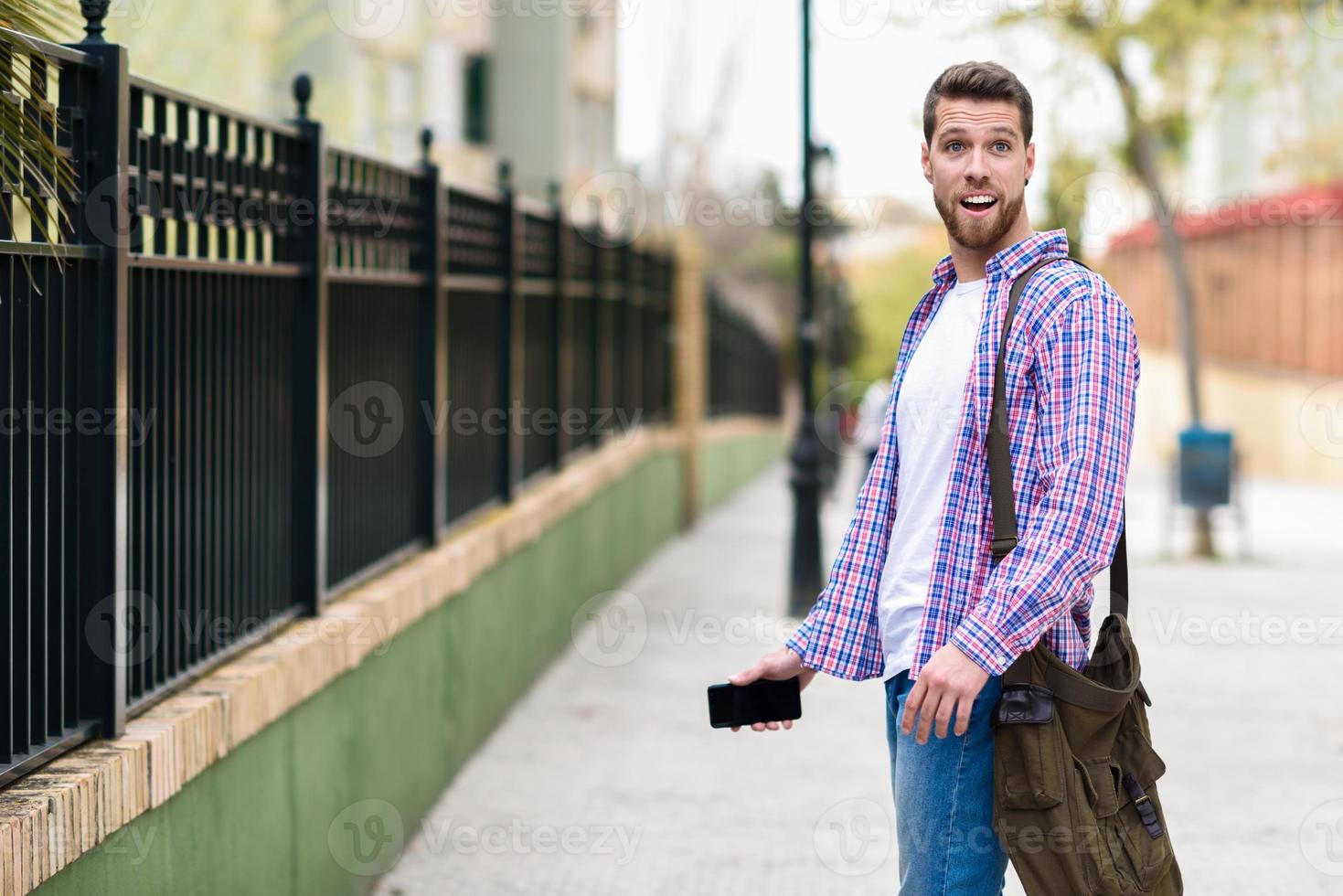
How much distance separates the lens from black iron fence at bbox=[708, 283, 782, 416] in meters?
22.8

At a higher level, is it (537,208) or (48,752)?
(537,208)

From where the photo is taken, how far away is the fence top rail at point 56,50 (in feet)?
10.7

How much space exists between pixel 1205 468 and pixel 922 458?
527 inches

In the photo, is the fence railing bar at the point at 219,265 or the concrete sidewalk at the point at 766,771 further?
the concrete sidewalk at the point at 766,771

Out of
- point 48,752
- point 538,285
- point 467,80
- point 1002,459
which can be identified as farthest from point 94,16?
point 467,80

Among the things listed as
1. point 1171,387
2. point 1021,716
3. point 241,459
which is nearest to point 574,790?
point 241,459

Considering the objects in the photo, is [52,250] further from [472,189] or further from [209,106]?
[472,189]

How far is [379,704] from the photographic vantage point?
6145 millimetres

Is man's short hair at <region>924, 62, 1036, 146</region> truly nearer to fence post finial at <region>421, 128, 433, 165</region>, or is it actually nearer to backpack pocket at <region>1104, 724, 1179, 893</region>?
backpack pocket at <region>1104, 724, 1179, 893</region>

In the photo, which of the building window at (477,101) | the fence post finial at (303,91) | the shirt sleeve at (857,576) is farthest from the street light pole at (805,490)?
the building window at (477,101)

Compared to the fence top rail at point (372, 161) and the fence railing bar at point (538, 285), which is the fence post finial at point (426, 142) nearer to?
the fence top rail at point (372, 161)

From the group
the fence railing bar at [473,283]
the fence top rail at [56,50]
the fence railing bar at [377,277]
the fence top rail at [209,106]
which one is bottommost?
the fence railing bar at [377,277]

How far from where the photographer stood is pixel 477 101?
35156 millimetres

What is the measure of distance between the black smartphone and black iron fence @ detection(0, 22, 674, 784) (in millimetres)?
1258
